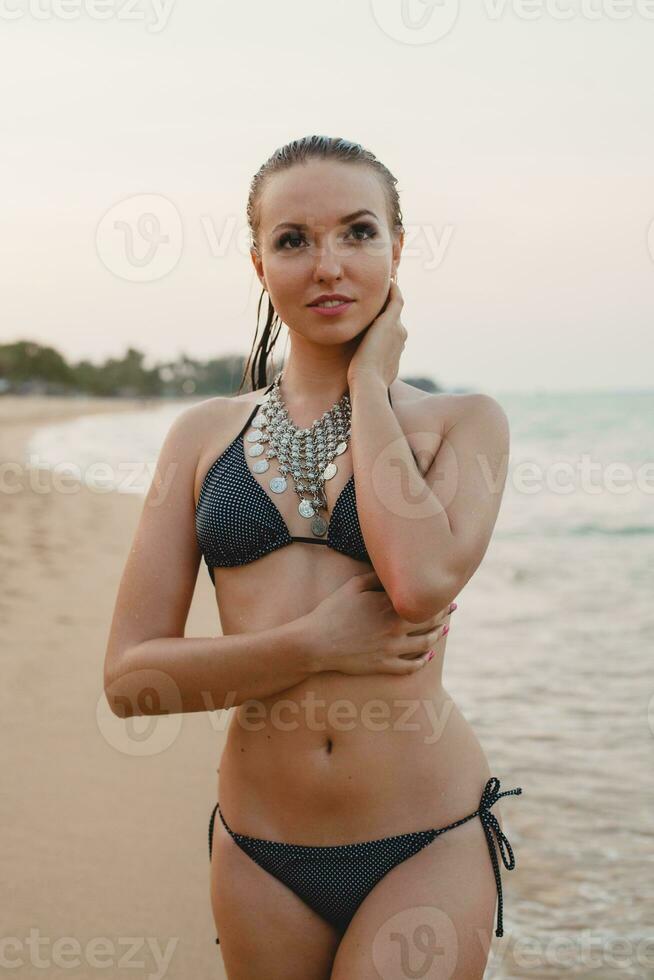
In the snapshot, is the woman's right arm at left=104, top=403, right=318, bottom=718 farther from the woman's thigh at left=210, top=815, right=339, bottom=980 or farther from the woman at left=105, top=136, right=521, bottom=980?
the woman's thigh at left=210, top=815, right=339, bottom=980

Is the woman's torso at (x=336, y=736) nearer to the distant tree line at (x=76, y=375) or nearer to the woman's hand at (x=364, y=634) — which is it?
the woman's hand at (x=364, y=634)

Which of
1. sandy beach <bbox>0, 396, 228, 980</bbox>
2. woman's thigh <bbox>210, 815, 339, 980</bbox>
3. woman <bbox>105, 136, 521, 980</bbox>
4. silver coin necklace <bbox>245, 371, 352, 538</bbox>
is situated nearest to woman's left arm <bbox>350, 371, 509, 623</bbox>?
woman <bbox>105, 136, 521, 980</bbox>

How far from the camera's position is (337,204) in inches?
89.4

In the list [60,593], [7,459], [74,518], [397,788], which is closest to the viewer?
[397,788]

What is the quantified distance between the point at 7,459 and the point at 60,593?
1175cm

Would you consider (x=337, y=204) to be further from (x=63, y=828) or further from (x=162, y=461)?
(x=63, y=828)

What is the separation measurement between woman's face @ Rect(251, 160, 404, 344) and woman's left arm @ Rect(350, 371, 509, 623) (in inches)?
6.1

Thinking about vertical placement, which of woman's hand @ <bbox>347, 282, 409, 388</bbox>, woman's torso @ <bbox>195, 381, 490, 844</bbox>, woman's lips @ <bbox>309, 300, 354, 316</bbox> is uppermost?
woman's lips @ <bbox>309, 300, 354, 316</bbox>

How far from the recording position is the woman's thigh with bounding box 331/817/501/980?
6.77 ft

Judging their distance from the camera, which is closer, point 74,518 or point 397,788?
point 397,788

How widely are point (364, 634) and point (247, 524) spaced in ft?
1.09

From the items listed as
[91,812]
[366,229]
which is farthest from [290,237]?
[91,812]

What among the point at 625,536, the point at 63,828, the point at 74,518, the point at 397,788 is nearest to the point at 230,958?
the point at 397,788

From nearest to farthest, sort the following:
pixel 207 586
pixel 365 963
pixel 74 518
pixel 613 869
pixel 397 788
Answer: pixel 365 963, pixel 397 788, pixel 613 869, pixel 207 586, pixel 74 518
